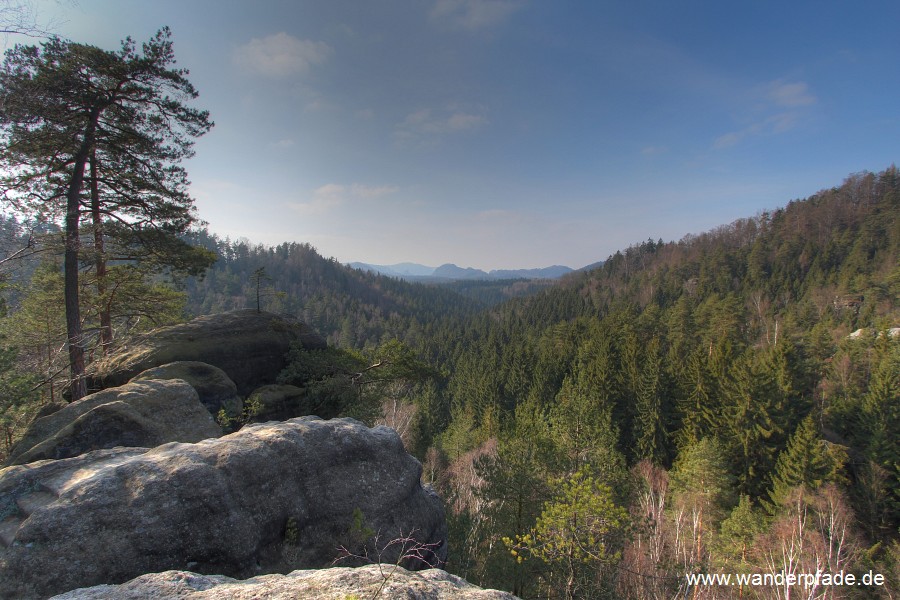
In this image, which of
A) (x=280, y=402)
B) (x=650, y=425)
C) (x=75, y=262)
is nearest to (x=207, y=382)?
(x=280, y=402)

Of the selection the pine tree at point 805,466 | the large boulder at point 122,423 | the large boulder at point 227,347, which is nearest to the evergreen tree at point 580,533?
the large boulder at point 122,423

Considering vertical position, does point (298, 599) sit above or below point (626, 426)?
above

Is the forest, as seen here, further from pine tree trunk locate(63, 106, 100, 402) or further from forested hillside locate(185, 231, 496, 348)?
forested hillside locate(185, 231, 496, 348)

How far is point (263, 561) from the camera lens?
5863 millimetres

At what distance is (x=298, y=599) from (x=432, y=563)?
6205 mm

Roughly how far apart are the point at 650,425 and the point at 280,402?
28.2 m

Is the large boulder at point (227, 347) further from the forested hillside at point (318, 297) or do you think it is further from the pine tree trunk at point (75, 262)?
the forested hillside at point (318, 297)

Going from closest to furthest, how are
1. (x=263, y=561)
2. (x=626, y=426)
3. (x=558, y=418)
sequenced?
(x=263, y=561) < (x=558, y=418) < (x=626, y=426)

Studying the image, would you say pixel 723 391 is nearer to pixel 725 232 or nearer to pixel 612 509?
pixel 612 509

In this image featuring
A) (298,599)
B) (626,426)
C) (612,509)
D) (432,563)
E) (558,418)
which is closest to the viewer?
(298,599)

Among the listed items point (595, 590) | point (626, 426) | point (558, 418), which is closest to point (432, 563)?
point (595, 590)

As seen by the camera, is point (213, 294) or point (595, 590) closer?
point (595, 590)

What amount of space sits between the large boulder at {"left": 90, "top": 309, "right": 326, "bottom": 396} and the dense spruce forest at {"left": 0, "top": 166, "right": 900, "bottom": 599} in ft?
3.33

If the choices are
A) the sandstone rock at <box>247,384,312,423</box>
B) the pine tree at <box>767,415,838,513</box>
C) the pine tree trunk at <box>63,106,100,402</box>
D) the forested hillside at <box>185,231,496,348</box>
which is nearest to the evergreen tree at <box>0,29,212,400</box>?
the pine tree trunk at <box>63,106,100,402</box>
